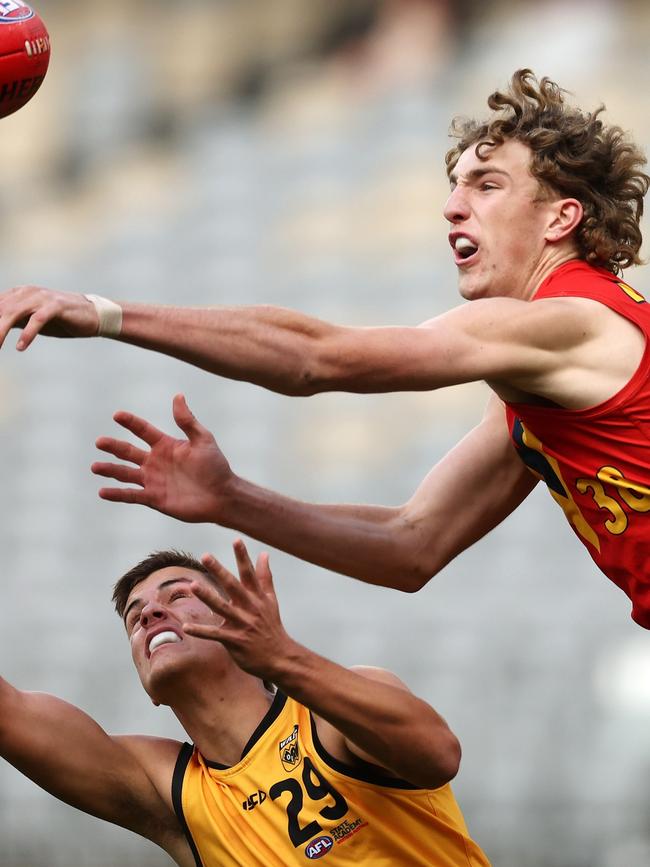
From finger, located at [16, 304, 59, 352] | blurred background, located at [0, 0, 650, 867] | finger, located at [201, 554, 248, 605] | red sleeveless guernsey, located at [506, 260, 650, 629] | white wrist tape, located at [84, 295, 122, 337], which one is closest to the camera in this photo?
finger, located at [16, 304, 59, 352]

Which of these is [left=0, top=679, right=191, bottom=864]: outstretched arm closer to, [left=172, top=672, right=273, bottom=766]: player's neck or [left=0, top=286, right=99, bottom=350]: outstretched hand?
[left=172, top=672, right=273, bottom=766]: player's neck

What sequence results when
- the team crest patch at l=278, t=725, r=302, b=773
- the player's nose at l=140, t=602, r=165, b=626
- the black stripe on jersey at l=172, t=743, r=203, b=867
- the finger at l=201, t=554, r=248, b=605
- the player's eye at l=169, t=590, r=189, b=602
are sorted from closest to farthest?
1. the finger at l=201, t=554, r=248, b=605
2. the team crest patch at l=278, t=725, r=302, b=773
3. the black stripe on jersey at l=172, t=743, r=203, b=867
4. the player's nose at l=140, t=602, r=165, b=626
5. the player's eye at l=169, t=590, r=189, b=602

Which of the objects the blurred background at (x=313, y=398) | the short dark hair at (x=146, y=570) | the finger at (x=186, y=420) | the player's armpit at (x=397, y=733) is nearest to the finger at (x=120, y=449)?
the finger at (x=186, y=420)

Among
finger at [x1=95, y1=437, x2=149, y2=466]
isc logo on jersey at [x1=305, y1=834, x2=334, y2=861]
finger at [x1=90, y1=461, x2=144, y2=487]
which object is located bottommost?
isc logo on jersey at [x1=305, y1=834, x2=334, y2=861]

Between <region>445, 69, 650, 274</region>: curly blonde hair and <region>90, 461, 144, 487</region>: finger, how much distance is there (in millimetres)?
1452

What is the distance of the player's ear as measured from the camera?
4.28 metres

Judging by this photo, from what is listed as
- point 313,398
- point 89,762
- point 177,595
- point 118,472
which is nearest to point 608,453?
point 118,472

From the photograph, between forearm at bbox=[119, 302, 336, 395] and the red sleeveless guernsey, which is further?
the red sleeveless guernsey

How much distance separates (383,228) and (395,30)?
1554 millimetres

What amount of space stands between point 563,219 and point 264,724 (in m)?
1.80

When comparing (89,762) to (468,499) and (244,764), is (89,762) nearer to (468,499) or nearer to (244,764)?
(244,764)

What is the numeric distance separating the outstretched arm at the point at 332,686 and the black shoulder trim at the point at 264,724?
1.13ft

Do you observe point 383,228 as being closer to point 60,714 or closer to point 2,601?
point 2,601

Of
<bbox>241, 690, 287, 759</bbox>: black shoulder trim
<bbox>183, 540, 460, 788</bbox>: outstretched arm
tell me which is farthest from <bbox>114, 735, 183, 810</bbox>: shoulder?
<bbox>183, 540, 460, 788</bbox>: outstretched arm
